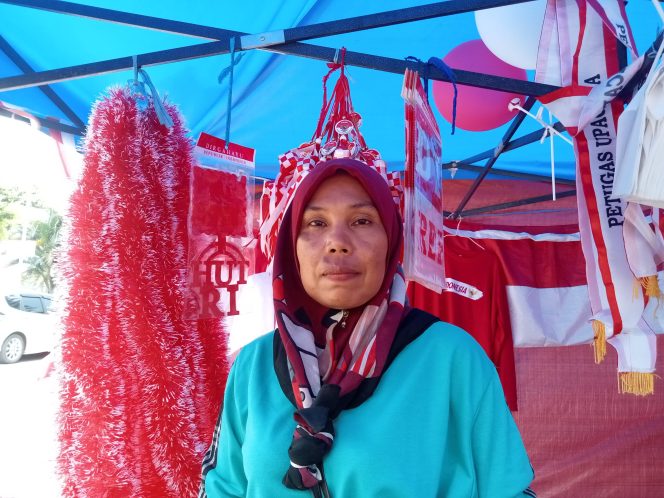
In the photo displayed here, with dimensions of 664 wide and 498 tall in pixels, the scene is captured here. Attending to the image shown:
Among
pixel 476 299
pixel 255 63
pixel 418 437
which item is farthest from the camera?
pixel 476 299

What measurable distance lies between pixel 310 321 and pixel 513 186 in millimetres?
3843

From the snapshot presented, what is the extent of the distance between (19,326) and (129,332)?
41.5ft

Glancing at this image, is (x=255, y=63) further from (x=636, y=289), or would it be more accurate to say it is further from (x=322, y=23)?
(x=636, y=289)

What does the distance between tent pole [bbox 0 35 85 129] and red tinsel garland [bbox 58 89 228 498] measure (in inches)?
58.8

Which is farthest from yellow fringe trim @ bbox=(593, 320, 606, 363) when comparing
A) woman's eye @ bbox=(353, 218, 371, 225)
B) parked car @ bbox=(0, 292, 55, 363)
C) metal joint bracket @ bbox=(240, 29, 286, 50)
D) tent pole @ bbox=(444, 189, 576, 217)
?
parked car @ bbox=(0, 292, 55, 363)

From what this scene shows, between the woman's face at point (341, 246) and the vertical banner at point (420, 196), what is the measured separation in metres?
0.27

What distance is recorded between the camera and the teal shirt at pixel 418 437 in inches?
42.6

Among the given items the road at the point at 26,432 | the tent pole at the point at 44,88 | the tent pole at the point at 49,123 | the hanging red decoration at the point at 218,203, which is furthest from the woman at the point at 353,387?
the tent pole at the point at 44,88

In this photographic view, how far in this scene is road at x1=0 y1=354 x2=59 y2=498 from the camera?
4.83ft

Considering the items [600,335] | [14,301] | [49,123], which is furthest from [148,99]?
[14,301]

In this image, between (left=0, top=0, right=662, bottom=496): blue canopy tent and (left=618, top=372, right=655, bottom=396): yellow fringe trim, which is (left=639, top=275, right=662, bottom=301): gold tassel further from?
(left=0, top=0, right=662, bottom=496): blue canopy tent

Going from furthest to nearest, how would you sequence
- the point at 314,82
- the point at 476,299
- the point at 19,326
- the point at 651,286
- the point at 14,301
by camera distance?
the point at 14,301
the point at 19,326
the point at 476,299
the point at 314,82
the point at 651,286

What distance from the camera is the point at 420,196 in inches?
65.0

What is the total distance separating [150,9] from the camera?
8.78ft
